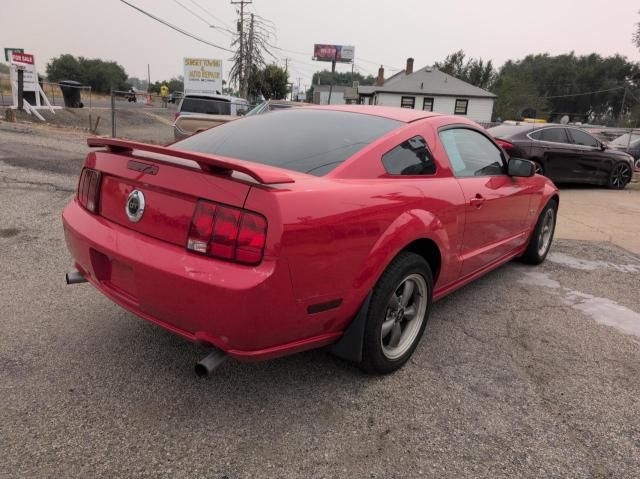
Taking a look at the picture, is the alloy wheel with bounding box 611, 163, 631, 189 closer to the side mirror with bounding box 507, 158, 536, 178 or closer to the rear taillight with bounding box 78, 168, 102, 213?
the side mirror with bounding box 507, 158, 536, 178

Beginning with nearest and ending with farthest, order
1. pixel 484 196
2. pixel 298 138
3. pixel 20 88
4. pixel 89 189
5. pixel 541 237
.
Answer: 1. pixel 89 189
2. pixel 298 138
3. pixel 484 196
4. pixel 541 237
5. pixel 20 88

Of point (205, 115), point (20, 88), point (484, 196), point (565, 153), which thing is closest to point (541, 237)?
point (484, 196)

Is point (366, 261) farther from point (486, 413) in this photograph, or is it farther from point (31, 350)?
point (31, 350)

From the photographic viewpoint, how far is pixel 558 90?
99062 millimetres

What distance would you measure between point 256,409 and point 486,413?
1169mm

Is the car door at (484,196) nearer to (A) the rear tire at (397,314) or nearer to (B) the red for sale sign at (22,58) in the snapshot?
(A) the rear tire at (397,314)

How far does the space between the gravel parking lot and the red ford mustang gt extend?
0.33 metres

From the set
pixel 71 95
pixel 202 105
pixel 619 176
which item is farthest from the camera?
pixel 71 95

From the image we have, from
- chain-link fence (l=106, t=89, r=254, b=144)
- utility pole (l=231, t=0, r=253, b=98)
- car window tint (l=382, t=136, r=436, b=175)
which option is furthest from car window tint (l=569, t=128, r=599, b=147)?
utility pole (l=231, t=0, r=253, b=98)

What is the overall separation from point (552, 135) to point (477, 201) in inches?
313

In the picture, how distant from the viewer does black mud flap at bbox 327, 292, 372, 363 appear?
7.80 ft

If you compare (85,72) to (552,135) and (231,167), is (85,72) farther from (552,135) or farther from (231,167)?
(231,167)

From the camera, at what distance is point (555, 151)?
9898mm

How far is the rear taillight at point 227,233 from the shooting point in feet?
6.34
